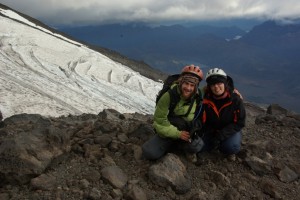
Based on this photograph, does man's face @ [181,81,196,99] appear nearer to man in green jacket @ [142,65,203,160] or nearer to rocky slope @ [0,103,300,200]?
man in green jacket @ [142,65,203,160]

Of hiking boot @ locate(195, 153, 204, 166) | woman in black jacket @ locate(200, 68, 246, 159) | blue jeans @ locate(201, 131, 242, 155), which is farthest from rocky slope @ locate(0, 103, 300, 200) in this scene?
woman in black jacket @ locate(200, 68, 246, 159)

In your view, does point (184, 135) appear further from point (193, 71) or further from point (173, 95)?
point (193, 71)

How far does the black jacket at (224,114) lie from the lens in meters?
7.61

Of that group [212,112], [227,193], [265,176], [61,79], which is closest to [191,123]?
[212,112]

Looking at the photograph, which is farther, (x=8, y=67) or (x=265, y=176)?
(x=8, y=67)

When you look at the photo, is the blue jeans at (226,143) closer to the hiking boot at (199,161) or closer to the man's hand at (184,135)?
the hiking boot at (199,161)

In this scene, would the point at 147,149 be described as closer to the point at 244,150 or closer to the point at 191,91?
the point at 191,91

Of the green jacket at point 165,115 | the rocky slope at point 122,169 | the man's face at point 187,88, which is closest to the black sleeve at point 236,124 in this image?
the rocky slope at point 122,169

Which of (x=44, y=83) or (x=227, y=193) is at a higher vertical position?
(x=227, y=193)

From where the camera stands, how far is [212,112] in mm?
7688

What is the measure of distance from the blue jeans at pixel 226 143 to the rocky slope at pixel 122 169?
0.20 metres

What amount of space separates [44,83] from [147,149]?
60.9 ft

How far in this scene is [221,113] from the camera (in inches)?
302

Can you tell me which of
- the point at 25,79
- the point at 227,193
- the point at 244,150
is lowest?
the point at 25,79
